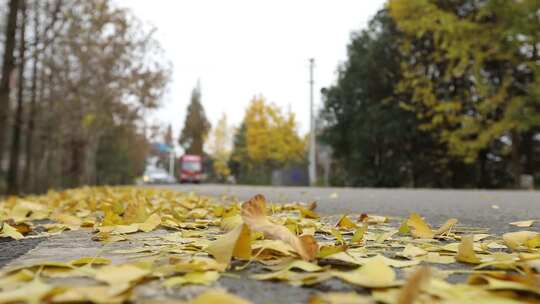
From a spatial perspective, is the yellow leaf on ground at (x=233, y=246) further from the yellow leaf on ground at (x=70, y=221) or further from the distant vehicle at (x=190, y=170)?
the distant vehicle at (x=190, y=170)

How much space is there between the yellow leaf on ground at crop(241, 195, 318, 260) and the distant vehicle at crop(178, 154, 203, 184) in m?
42.5

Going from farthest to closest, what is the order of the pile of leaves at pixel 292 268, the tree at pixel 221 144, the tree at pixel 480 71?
the tree at pixel 221 144 < the tree at pixel 480 71 < the pile of leaves at pixel 292 268

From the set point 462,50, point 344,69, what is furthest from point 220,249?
point 344,69

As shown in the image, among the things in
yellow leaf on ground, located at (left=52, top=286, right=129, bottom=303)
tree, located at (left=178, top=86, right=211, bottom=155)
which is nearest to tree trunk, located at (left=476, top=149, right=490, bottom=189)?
yellow leaf on ground, located at (left=52, top=286, right=129, bottom=303)

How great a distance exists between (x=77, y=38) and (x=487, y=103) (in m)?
11.6

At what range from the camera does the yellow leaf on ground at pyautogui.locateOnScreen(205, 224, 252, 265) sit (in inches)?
49.3

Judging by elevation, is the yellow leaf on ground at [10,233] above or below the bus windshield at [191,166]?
below

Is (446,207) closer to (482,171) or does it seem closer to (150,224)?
(150,224)

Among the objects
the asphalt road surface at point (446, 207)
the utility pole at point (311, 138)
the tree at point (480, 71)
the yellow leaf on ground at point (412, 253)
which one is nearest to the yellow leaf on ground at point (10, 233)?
the yellow leaf on ground at point (412, 253)

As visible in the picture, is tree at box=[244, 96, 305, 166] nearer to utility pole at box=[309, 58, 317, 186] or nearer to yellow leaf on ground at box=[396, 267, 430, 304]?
utility pole at box=[309, 58, 317, 186]

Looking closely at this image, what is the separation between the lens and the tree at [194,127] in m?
76.5

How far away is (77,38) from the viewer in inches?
525

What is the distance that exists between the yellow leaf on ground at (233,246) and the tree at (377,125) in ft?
65.4

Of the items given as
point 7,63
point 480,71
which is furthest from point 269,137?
point 7,63
